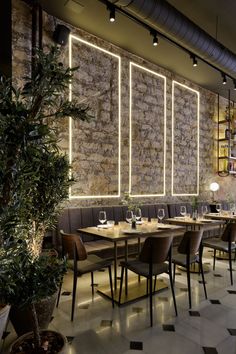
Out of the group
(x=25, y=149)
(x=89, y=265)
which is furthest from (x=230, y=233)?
(x=25, y=149)

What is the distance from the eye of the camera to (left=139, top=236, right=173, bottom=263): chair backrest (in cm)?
268

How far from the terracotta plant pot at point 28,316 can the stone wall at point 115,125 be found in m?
2.34

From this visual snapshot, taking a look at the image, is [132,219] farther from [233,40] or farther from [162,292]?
[233,40]

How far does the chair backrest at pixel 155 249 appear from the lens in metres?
2.68

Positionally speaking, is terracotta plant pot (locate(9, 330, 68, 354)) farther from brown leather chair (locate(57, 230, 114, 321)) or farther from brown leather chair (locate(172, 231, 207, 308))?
brown leather chair (locate(172, 231, 207, 308))

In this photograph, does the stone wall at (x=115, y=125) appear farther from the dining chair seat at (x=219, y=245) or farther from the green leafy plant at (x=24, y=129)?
the green leafy plant at (x=24, y=129)

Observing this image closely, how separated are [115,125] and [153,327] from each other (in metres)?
3.63

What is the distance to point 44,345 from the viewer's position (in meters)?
1.64

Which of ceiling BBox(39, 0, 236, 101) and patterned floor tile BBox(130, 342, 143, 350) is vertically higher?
ceiling BBox(39, 0, 236, 101)

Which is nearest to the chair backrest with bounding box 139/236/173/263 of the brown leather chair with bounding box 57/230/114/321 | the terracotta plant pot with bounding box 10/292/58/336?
the brown leather chair with bounding box 57/230/114/321

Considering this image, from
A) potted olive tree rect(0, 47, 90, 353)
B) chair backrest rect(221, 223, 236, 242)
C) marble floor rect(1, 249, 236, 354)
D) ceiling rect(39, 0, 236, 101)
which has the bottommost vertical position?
marble floor rect(1, 249, 236, 354)

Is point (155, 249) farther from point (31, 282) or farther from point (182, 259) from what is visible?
point (31, 282)

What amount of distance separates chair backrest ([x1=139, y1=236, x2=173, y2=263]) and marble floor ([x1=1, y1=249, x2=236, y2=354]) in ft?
2.02

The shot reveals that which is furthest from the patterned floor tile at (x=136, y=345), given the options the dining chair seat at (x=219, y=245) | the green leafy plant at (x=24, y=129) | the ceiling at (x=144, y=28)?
the ceiling at (x=144, y=28)
